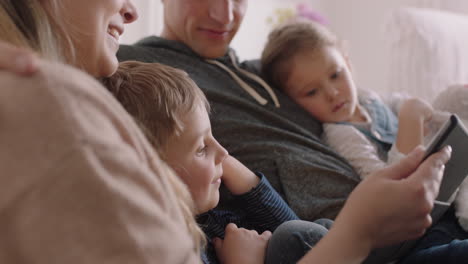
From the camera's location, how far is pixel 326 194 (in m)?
1.15

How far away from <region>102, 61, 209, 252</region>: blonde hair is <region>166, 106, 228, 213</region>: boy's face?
0.6 inches

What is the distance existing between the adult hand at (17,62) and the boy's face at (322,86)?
1.13 m

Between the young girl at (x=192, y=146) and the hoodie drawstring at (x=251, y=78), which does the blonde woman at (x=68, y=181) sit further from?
the hoodie drawstring at (x=251, y=78)

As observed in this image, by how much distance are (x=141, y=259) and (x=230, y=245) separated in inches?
20.0

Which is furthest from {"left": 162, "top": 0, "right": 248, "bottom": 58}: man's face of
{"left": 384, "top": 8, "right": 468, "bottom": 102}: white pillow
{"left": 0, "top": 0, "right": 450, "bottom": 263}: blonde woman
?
{"left": 384, "top": 8, "right": 468, "bottom": 102}: white pillow

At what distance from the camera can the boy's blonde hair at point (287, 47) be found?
1.48 meters

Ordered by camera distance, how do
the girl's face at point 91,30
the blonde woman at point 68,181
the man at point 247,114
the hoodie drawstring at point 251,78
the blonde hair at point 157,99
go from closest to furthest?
the blonde woman at point 68,181
the girl's face at point 91,30
the blonde hair at point 157,99
the man at point 247,114
the hoodie drawstring at point 251,78

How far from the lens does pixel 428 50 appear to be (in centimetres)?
213

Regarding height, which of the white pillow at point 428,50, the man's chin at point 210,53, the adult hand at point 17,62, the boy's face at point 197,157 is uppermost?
the adult hand at point 17,62

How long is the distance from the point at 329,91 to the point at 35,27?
103cm

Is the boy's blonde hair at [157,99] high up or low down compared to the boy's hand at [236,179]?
up

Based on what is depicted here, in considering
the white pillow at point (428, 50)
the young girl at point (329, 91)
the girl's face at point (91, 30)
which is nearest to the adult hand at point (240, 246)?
the girl's face at point (91, 30)

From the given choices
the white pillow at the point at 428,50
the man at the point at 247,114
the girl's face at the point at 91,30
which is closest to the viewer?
the girl's face at the point at 91,30

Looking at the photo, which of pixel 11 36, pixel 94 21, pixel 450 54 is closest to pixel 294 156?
pixel 94 21
